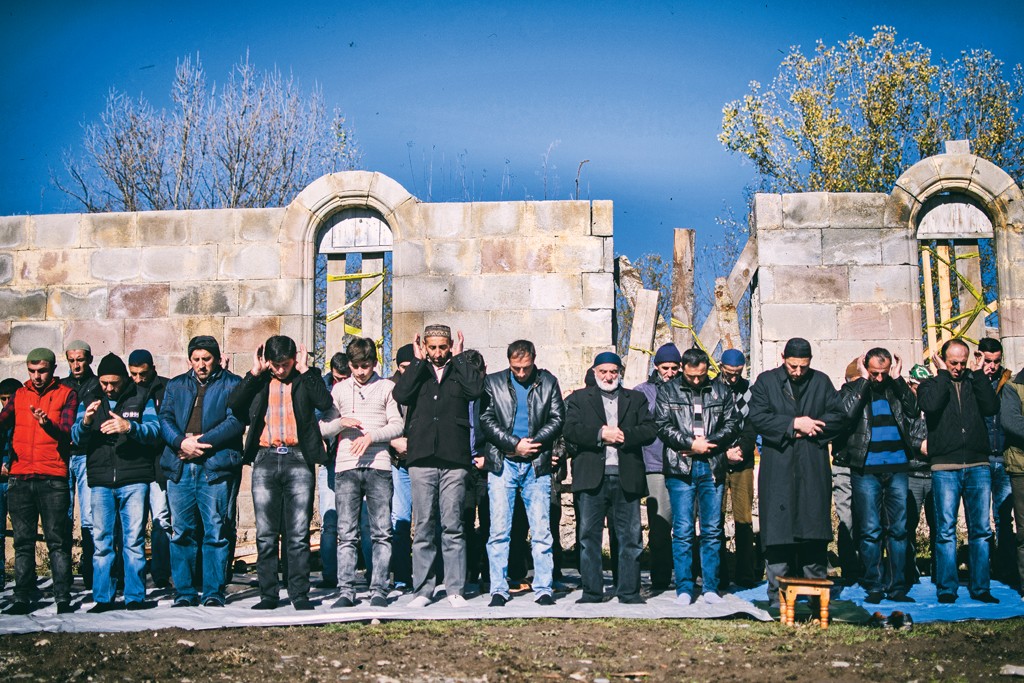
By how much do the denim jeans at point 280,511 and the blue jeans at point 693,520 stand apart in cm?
267

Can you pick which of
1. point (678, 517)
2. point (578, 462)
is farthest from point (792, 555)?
point (578, 462)

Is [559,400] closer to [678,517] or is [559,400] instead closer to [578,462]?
[578,462]

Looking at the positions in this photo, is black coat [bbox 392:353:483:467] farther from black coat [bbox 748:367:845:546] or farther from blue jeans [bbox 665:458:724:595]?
black coat [bbox 748:367:845:546]

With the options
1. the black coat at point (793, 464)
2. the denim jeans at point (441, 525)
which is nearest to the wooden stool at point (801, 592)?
the black coat at point (793, 464)

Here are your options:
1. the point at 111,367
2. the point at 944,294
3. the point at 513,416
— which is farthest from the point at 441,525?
the point at 944,294

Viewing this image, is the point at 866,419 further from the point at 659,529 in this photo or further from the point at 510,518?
the point at 510,518

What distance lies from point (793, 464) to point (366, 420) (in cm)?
308

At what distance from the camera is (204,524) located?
7.91 meters

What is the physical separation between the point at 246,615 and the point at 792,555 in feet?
12.6

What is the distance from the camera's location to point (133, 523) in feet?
25.8

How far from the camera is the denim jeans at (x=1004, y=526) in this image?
874cm

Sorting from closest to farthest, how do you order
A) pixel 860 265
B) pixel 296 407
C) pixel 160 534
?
pixel 296 407 → pixel 160 534 → pixel 860 265

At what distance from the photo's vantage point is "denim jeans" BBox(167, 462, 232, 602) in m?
7.85

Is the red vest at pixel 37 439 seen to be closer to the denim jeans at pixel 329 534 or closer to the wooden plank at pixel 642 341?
the denim jeans at pixel 329 534
